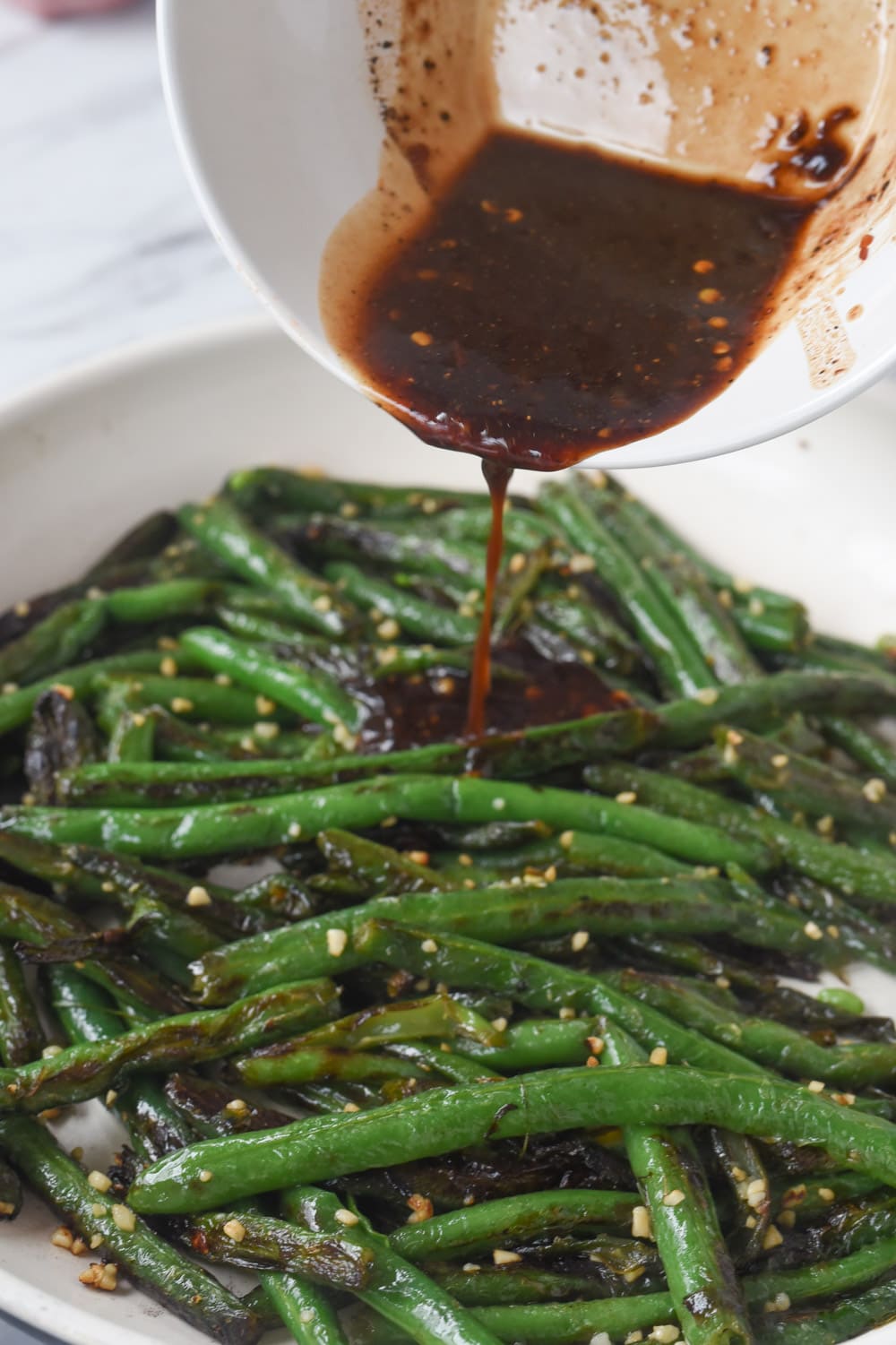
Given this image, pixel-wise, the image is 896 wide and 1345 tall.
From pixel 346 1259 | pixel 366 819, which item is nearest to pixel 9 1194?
pixel 346 1259

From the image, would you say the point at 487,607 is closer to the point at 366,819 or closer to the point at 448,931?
the point at 366,819

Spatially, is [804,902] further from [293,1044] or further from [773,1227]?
[293,1044]

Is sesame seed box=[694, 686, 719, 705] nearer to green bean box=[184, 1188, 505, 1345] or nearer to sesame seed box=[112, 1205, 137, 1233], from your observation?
green bean box=[184, 1188, 505, 1345]

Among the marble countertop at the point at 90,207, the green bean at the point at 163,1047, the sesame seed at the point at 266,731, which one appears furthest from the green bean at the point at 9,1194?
the marble countertop at the point at 90,207

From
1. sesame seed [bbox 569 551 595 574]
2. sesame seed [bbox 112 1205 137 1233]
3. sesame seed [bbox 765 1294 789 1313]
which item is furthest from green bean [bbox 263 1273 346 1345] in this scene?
sesame seed [bbox 569 551 595 574]

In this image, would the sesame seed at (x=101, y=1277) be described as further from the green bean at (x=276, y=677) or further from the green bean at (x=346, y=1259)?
the green bean at (x=276, y=677)

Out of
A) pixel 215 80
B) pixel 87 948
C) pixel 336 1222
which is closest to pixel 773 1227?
pixel 336 1222
